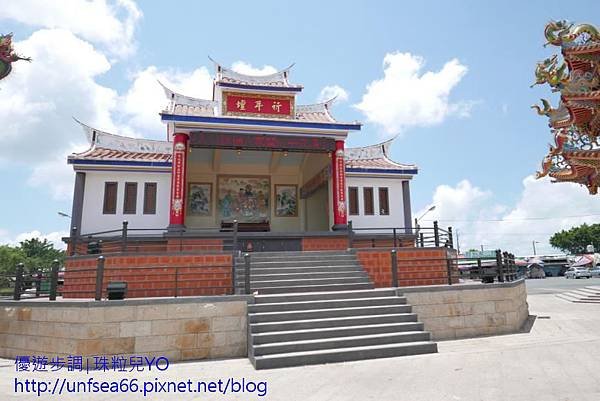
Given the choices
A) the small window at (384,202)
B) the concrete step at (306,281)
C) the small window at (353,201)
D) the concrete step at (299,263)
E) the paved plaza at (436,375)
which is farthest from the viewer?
the small window at (384,202)

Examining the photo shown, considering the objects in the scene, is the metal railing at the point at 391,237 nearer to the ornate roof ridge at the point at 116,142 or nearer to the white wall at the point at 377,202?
the white wall at the point at 377,202

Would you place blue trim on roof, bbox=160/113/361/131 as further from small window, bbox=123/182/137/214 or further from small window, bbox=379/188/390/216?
small window, bbox=379/188/390/216

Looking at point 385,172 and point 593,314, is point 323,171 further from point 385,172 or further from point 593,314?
point 593,314

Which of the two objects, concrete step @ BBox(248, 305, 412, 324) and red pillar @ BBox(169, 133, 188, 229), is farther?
red pillar @ BBox(169, 133, 188, 229)

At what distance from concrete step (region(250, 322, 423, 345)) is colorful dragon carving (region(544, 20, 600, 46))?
1383 cm

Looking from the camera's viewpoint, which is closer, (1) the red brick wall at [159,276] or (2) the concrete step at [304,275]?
(1) the red brick wall at [159,276]

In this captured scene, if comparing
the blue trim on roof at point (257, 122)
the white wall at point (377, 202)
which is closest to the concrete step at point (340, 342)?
the blue trim on roof at point (257, 122)

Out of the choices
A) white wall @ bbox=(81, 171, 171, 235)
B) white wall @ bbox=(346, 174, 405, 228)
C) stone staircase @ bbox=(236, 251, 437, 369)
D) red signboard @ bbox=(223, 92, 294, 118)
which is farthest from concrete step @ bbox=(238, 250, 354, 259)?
red signboard @ bbox=(223, 92, 294, 118)

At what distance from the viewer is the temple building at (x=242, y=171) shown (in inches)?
583

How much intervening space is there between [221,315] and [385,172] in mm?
13414

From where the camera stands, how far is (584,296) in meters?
18.5

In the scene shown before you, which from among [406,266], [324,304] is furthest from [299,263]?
[406,266]

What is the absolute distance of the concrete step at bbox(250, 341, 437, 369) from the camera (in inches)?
262

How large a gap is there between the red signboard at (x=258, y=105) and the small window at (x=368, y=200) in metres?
5.51
